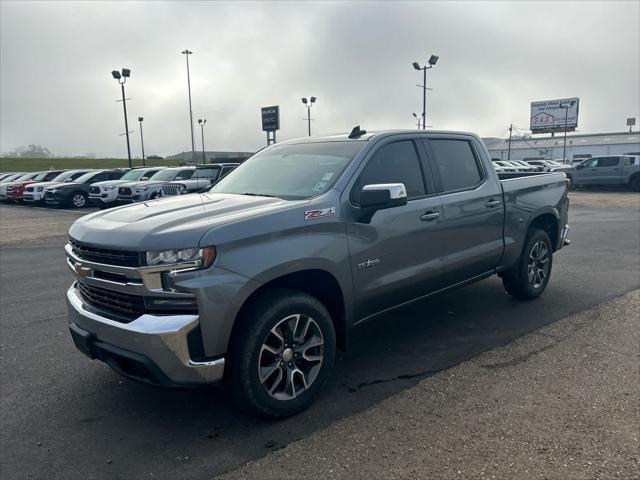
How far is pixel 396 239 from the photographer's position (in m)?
4.05

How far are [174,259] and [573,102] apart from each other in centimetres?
6839

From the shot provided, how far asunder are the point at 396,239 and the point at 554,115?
6754 centimetres

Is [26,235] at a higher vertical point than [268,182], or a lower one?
lower

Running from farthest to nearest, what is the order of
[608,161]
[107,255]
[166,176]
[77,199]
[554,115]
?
[554,115], [608,161], [77,199], [166,176], [107,255]

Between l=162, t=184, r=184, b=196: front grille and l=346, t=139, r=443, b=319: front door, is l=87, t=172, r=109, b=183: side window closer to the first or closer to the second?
l=162, t=184, r=184, b=196: front grille

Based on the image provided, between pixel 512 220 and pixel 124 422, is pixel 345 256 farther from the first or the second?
pixel 512 220

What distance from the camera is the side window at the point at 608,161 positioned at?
86.7 feet

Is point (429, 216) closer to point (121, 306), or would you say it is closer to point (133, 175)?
point (121, 306)

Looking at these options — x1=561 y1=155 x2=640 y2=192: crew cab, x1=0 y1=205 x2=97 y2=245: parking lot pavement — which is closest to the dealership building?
x1=561 y1=155 x2=640 y2=192: crew cab

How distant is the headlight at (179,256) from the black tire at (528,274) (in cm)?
392

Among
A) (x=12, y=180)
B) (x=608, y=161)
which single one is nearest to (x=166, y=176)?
(x=12, y=180)

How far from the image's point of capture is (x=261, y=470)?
2.90m

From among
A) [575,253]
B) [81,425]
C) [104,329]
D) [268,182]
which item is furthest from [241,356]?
[575,253]

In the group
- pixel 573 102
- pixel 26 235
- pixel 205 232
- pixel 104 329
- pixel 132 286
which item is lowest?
pixel 26 235
